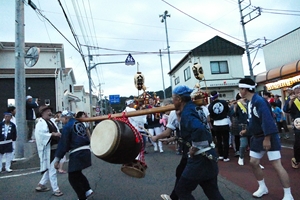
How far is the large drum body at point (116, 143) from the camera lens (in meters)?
2.70

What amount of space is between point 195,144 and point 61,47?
70.8 feet

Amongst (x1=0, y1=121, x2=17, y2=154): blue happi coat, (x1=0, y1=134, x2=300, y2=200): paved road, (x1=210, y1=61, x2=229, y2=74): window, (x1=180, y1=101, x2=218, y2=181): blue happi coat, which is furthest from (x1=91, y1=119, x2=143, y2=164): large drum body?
(x1=210, y1=61, x2=229, y2=74): window

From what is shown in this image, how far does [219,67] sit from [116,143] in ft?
76.5

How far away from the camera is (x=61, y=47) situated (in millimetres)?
21750

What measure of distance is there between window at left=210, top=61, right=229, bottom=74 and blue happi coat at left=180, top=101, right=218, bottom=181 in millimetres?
22434

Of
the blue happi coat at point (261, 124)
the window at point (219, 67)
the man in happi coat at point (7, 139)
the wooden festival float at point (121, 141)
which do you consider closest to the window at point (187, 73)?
the window at point (219, 67)

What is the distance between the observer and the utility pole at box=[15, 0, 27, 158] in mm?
8102

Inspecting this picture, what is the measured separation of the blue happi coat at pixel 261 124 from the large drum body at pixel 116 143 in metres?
1.73

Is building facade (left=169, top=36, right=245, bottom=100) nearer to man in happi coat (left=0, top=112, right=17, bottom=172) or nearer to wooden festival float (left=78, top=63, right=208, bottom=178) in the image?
man in happi coat (left=0, top=112, right=17, bottom=172)

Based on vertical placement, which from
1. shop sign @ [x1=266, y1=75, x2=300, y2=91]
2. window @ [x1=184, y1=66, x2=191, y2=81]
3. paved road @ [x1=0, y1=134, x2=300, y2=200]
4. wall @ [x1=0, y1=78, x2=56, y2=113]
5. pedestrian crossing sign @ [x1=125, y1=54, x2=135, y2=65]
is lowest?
paved road @ [x1=0, y1=134, x2=300, y2=200]

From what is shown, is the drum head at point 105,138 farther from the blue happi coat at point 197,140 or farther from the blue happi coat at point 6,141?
the blue happi coat at point 6,141

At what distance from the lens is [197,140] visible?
2.56 meters

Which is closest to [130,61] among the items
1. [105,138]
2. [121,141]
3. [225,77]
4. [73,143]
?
[225,77]

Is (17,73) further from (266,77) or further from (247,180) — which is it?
(266,77)
